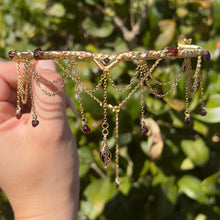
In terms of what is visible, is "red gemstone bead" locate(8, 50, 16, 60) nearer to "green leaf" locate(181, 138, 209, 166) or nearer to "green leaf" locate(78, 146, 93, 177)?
"green leaf" locate(78, 146, 93, 177)

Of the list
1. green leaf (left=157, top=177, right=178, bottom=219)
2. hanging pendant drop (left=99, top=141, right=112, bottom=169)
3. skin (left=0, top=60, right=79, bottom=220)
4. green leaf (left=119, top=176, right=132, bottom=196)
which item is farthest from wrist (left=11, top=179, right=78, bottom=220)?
green leaf (left=157, top=177, right=178, bottom=219)

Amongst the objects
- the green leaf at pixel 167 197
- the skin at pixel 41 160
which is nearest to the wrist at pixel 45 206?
the skin at pixel 41 160

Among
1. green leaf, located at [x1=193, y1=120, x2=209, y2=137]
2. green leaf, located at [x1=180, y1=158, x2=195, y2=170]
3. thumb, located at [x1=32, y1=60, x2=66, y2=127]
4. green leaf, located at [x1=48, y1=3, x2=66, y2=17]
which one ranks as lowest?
green leaf, located at [x1=180, y1=158, x2=195, y2=170]

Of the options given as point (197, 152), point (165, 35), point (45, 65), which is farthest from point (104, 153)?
point (165, 35)

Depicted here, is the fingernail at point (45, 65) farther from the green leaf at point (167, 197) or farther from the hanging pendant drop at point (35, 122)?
the green leaf at point (167, 197)

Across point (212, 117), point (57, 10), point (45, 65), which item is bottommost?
point (212, 117)

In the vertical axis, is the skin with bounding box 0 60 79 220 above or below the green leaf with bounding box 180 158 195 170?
above

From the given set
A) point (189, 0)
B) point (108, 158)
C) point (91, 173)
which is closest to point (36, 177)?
point (108, 158)

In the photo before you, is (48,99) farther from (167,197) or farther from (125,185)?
(167,197)
